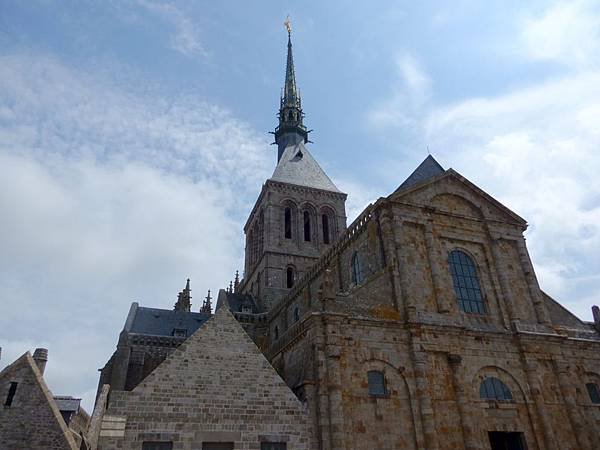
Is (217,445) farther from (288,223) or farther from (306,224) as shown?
(306,224)

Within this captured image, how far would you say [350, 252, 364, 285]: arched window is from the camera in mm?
21875

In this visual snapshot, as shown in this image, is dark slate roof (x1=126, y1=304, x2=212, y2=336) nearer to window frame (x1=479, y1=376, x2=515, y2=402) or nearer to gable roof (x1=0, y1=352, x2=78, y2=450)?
gable roof (x1=0, y1=352, x2=78, y2=450)

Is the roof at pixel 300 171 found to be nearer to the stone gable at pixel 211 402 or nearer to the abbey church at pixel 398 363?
the abbey church at pixel 398 363

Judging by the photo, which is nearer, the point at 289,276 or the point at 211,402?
the point at 211,402

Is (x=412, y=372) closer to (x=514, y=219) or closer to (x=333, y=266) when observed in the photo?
(x=333, y=266)

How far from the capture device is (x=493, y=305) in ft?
68.0

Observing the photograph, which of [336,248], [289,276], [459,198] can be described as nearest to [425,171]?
[459,198]

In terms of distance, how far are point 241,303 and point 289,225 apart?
340 inches

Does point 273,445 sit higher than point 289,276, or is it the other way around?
point 289,276

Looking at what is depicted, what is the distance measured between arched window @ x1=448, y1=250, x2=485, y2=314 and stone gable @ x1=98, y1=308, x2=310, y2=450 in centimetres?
910

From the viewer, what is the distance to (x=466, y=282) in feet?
68.9

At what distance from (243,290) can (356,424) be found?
29494mm

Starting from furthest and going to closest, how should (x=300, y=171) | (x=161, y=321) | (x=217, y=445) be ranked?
1. (x=300, y=171)
2. (x=161, y=321)
3. (x=217, y=445)

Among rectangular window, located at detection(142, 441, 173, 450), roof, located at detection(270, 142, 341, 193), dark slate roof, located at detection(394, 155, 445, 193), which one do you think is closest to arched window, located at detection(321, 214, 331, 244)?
roof, located at detection(270, 142, 341, 193)
